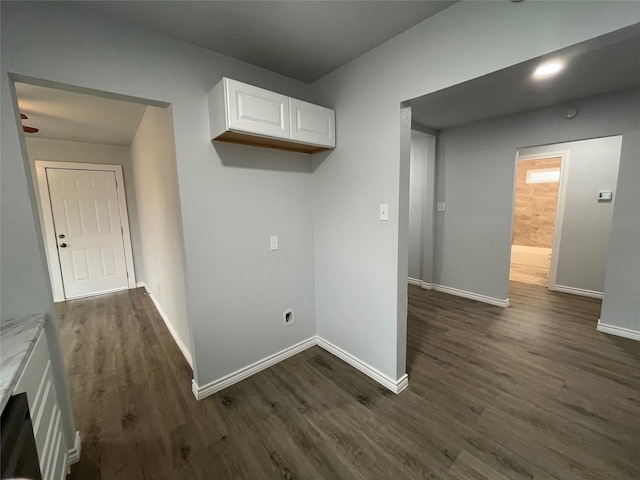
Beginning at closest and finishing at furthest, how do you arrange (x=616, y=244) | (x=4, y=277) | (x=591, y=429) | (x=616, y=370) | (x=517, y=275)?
(x=4, y=277) < (x=591, y=429) < (x=616, y=370) < (x=616, y=244) < (x=517, y=275)

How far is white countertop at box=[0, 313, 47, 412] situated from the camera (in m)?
0.85

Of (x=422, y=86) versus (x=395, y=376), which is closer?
(x=422, y=86)

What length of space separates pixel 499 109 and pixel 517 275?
3.29 metres

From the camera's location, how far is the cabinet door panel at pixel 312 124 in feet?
6.27

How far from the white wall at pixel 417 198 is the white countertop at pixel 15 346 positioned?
13.8 ft

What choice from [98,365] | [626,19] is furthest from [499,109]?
[98,365]

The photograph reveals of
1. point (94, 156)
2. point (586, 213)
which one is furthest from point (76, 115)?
point (586, 213)

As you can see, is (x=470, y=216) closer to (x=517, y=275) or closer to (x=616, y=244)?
(x=616, y=244)

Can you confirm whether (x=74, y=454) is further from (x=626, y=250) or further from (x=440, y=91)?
(x=626, y=250)

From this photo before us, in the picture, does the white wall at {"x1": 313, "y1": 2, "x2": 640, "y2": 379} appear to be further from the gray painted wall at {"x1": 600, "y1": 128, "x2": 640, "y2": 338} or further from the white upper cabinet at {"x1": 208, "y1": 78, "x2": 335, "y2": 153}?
the gray painted wall at {"x1": 600, "y1": 128, "x2": 640, "y2": 338}

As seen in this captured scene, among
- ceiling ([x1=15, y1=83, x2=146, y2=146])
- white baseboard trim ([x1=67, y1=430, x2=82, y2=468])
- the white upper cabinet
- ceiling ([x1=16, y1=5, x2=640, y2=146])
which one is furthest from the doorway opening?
ceiling ([x1=15, y1=83, x2=146, y2=146])

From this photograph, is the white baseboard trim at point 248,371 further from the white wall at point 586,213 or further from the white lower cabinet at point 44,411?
the white wall at point 586,213

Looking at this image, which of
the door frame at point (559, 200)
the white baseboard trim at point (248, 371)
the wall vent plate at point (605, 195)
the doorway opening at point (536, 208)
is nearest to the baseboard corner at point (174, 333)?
the white baseboard trim at point (248, 371)

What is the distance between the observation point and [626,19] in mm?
1012
